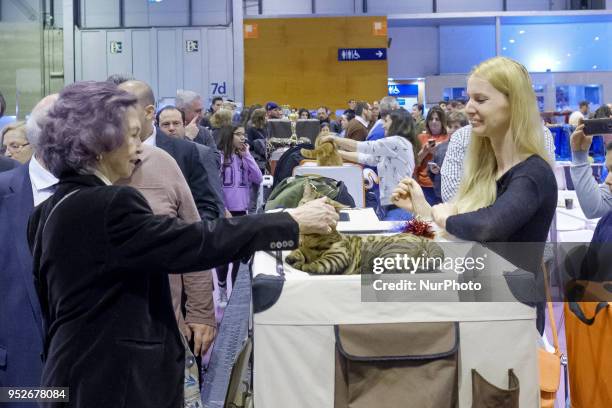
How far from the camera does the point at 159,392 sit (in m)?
1.86

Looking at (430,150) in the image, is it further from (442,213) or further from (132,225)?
(132,225)

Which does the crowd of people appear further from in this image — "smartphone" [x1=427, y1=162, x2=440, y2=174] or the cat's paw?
"smartphone" [x1=427, y1=162, x2=440, y2=174]

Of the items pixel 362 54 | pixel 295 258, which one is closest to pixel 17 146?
pixel 295 258

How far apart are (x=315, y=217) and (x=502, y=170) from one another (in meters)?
0.68

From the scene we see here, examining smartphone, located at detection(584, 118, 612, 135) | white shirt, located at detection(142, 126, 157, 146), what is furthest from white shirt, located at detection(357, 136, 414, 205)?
smartphone, located at detection(584, 118, 612, 135)

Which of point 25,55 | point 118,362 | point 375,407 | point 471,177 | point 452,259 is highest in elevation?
point 25,55

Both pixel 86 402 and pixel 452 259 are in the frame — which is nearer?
pixel 86 402

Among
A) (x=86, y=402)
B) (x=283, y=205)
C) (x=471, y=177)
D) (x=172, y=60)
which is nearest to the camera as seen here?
(x=86, y=402)

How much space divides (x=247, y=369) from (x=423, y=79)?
22.3 m

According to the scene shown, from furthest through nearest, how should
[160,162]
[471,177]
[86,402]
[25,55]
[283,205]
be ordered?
1. [25,55]
2. [283,205]
3. [160,162]
4. [471,177]
5. [86,402]

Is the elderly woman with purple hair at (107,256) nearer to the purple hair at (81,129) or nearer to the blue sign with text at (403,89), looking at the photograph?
the purple hair at (81,129)

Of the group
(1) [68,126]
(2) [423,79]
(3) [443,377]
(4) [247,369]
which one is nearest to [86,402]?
(4) [247,369]

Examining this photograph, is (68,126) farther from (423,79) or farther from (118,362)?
(423,79)

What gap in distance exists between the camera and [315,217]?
192 centimetres
